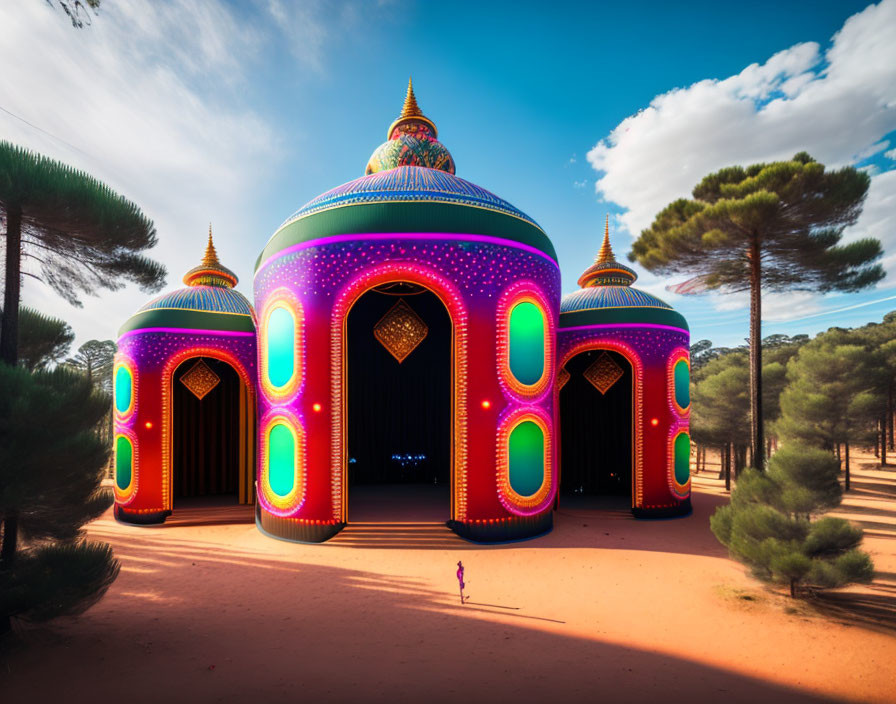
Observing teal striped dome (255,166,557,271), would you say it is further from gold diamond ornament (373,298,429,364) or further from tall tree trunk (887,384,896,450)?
tall tree trunk (887,384,896,450)

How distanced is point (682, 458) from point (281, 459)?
36.7 ft

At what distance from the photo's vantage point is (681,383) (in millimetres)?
12883

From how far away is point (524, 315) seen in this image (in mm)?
10008

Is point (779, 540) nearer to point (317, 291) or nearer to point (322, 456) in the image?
point (322, 456)

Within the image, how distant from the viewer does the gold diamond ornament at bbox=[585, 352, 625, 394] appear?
14.9 meters

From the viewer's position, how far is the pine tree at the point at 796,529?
616 cm

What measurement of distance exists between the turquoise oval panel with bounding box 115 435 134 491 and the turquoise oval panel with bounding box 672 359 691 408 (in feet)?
50.9

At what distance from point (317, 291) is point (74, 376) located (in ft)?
16.2

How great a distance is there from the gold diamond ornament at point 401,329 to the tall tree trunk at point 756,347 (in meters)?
9.40

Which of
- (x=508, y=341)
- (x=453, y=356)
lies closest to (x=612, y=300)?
(x=508, y=341)

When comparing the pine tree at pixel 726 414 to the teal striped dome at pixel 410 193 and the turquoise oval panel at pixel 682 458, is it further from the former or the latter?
the teal striped dome at pixel 410 193

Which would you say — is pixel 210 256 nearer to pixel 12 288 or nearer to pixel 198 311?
pixel 198 311

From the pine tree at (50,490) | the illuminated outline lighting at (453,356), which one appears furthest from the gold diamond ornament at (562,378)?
the pine tree at (50,490)

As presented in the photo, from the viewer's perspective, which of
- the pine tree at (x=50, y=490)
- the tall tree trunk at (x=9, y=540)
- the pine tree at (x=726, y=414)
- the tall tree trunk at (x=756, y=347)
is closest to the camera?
the pine tree at (x=50, y=490)
